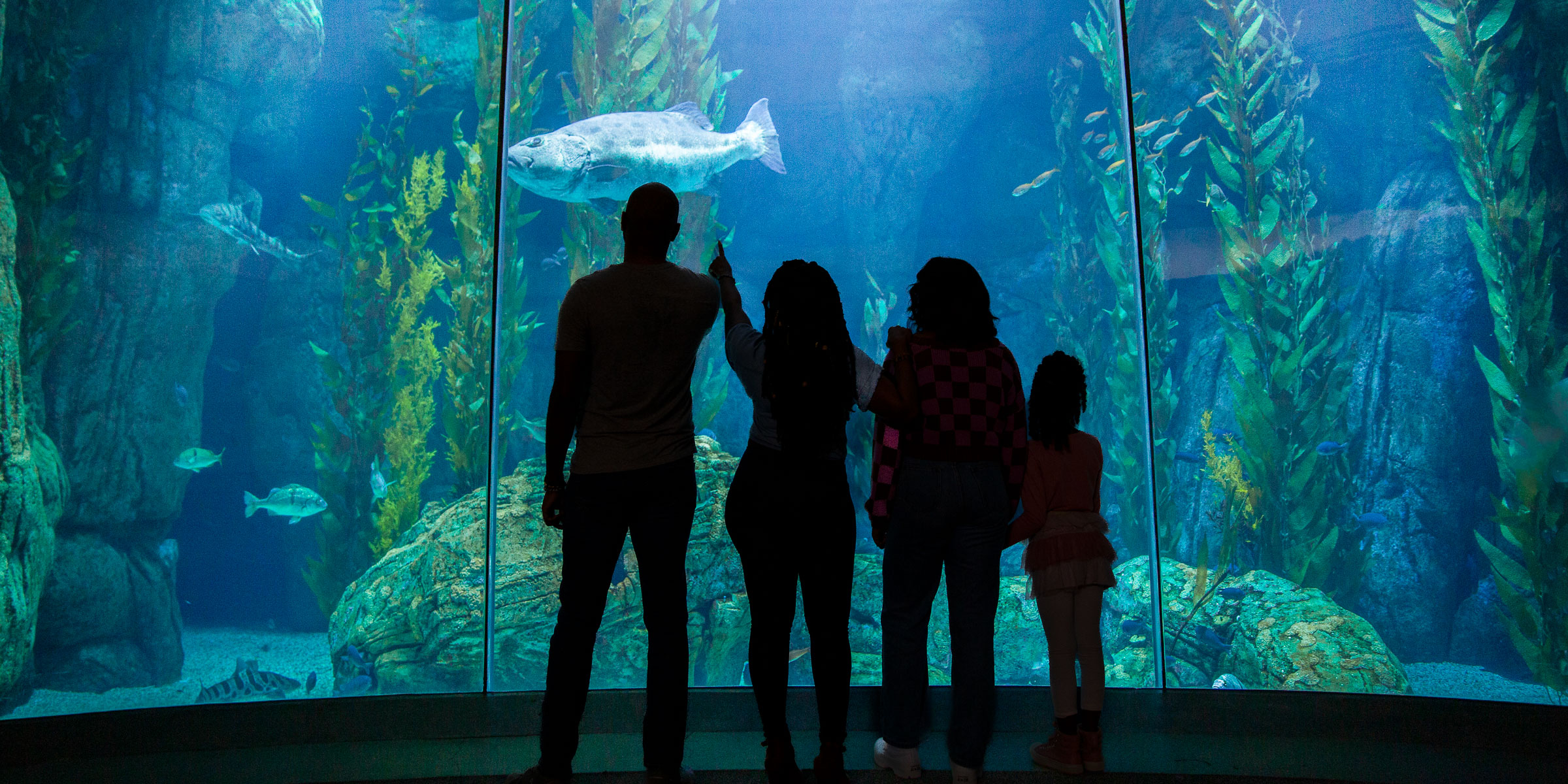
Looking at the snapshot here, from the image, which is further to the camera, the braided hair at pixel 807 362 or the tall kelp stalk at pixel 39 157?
the tall kelp stalk at pixel 39 157

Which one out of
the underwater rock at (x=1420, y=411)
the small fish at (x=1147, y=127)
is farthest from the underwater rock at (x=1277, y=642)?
the small fish at (x=1147, y=127)

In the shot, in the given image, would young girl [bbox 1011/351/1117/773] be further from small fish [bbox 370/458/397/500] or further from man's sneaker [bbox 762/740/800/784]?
small fish [bbox 370/458/397/500]

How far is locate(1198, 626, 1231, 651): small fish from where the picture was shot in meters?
4.52

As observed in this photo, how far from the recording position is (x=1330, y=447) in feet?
14.1

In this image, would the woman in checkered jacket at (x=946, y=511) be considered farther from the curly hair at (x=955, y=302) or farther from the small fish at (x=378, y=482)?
the small fish at (x=378, y=482)

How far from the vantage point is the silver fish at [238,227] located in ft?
17.2

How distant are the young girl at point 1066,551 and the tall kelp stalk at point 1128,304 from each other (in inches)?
60.0

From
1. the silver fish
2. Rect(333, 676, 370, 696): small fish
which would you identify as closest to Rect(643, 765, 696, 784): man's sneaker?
Rect(333, 676, 370, 696): small fish

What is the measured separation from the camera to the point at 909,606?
197cm

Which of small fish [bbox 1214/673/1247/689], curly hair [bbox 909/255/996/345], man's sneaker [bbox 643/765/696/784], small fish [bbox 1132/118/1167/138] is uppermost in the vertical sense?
small fish [bbox 1132/118/1167/138]

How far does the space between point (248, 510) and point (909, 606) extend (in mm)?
5340

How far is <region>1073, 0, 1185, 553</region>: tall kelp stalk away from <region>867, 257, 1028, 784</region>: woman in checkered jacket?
1894 millimetres

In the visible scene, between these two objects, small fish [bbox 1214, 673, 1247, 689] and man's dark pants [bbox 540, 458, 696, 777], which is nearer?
man's dark pants [bbox 540, 458, 696, 777]

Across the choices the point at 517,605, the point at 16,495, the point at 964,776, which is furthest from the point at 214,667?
the point at 964,776
